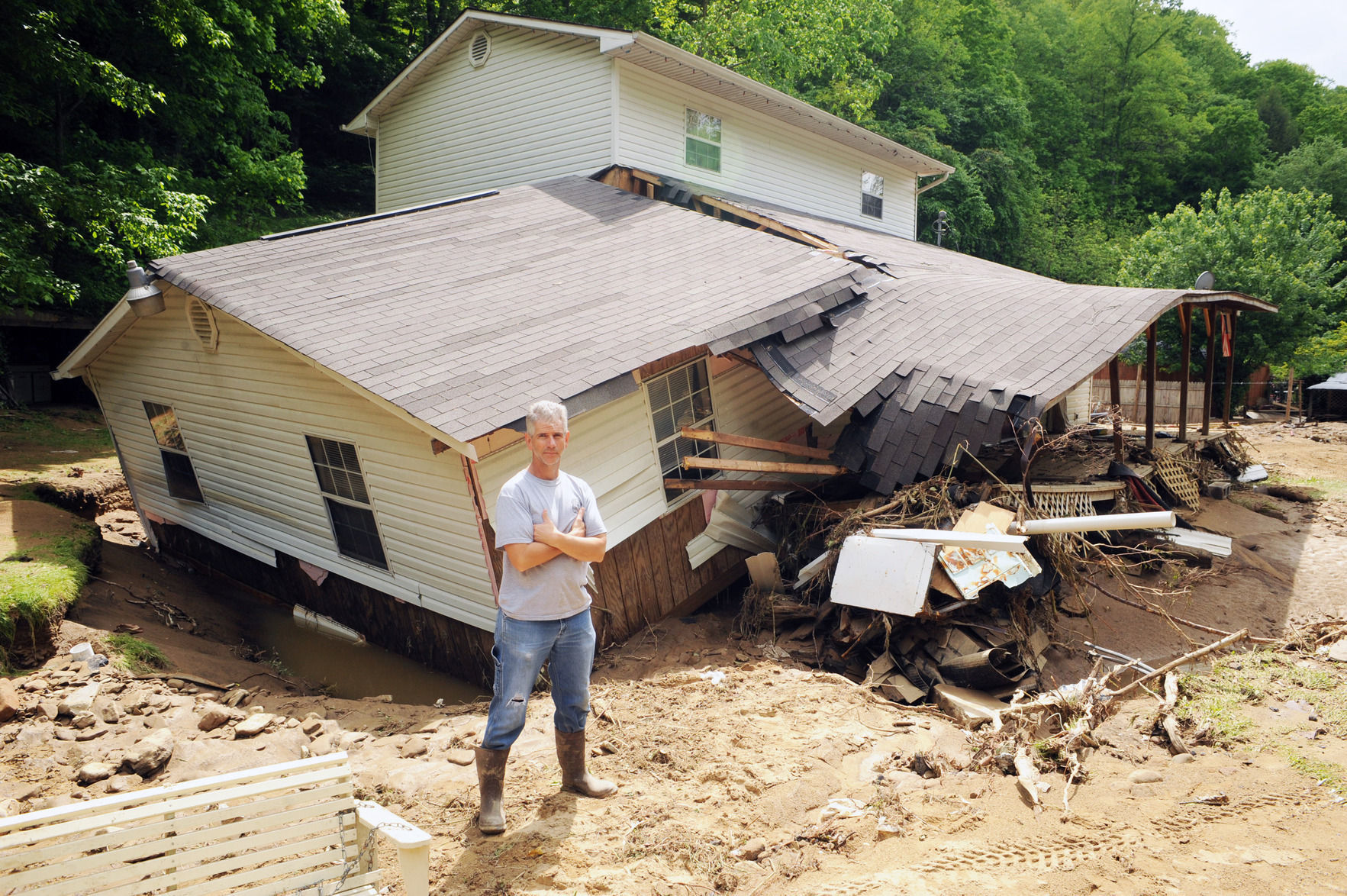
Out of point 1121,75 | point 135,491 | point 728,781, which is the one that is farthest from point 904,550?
point 1121,75

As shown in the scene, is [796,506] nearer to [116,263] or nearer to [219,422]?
[219,422]

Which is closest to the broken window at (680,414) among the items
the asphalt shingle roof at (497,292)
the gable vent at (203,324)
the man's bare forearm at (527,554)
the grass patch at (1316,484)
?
the asphalt shingle roof at (497,292)

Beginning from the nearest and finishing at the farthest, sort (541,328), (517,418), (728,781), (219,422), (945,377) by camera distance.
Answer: (728,781) → (517,418) → (541,328) → (945,377) → (219,422)

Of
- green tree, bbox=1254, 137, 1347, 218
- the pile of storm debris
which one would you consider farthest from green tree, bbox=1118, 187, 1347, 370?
the pile of storm debris

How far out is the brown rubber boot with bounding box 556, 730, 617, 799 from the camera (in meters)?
4.29

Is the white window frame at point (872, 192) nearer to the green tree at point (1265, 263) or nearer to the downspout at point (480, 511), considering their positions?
→ the green tree at point (1265, 263)

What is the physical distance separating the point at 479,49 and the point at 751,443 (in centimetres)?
1082

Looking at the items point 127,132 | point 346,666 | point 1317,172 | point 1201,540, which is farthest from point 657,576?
point 1317,172

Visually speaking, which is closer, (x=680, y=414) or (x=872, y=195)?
(x=680, y=414)

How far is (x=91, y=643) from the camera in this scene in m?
6.54

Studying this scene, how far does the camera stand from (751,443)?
26.9 ft

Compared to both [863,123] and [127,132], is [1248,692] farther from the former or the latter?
[863,123]

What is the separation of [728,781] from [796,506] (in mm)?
4355

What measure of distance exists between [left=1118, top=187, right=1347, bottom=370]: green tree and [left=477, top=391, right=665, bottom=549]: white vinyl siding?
75.2 feet
